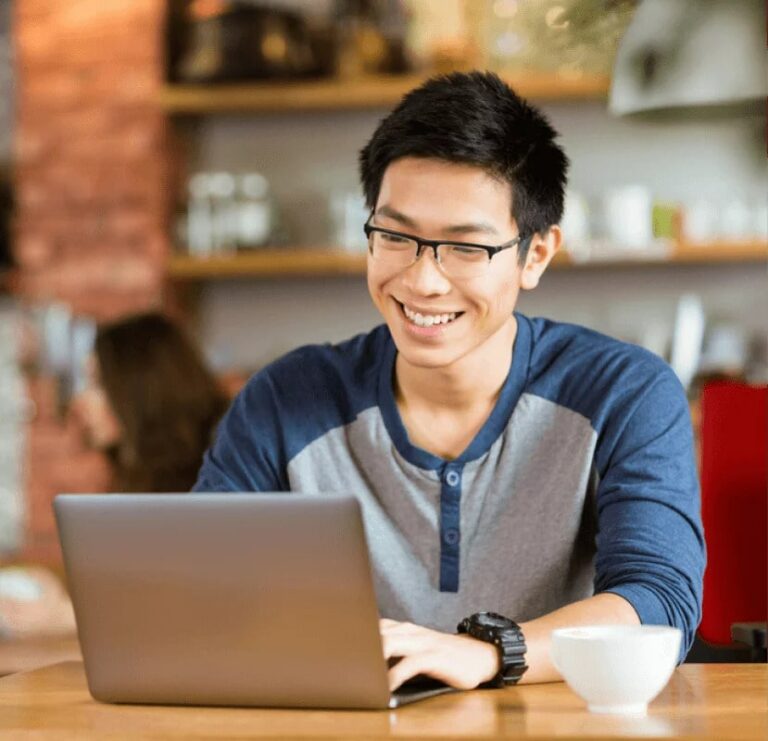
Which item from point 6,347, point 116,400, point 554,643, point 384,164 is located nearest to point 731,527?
point 384,164

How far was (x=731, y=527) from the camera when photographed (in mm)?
2080

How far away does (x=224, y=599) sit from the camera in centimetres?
120


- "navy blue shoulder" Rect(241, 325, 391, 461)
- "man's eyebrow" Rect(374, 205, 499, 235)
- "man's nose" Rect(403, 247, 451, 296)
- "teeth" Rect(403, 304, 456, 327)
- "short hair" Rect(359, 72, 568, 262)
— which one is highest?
"short hair" Rect(359, 72, 568, 262)

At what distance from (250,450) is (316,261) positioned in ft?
9.36

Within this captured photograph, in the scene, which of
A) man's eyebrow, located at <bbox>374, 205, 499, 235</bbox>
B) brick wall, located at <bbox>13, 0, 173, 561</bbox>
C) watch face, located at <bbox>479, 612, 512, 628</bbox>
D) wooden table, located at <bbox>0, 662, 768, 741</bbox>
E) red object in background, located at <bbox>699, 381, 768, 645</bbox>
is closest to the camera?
Answer: wooden table, located at <bbox>0, 662, 768, 741</bbox>

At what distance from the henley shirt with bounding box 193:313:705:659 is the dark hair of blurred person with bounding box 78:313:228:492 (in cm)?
114

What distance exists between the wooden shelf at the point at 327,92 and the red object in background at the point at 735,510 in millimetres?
2626

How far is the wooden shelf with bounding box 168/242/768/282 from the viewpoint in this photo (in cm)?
451

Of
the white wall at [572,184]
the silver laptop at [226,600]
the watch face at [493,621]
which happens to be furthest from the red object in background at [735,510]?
the white wall at [572,184]

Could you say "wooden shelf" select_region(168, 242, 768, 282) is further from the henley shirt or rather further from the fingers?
the fingers

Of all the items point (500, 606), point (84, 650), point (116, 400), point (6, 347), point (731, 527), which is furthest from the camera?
point (6, 347)

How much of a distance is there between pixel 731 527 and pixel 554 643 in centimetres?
99

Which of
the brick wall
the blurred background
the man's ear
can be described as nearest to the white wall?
the blurred background

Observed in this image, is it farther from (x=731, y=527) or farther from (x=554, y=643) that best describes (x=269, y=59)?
(x=554, y=643)
